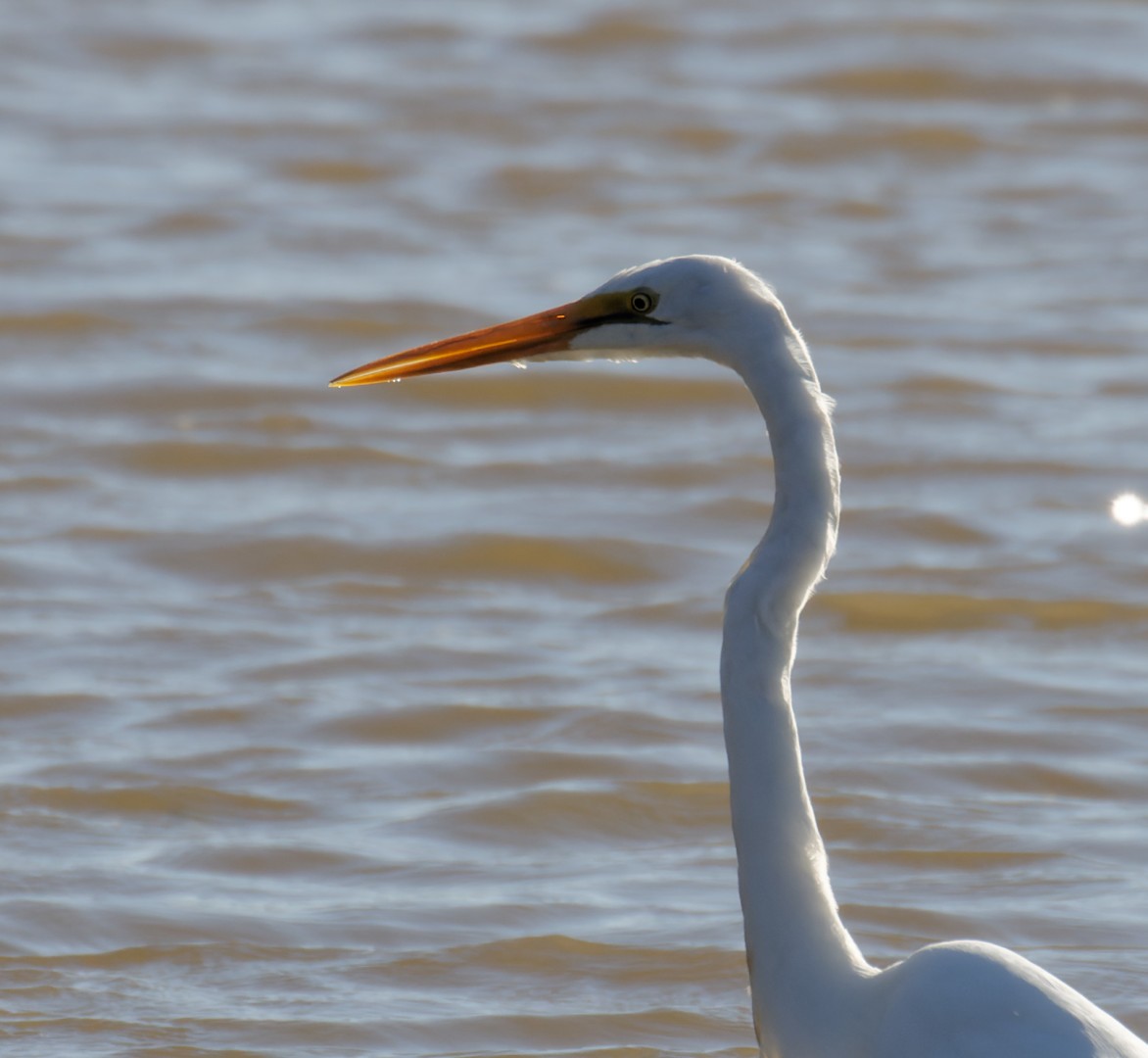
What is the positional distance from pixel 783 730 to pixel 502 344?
2.82 feet

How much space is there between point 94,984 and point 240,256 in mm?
6031

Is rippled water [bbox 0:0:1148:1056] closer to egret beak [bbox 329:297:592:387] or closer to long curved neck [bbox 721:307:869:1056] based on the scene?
long curved neck [bbox 721:307:869:1056]

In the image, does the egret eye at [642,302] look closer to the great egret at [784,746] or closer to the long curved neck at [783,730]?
the great egret at [784,746]

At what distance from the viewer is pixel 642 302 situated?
3688 mm

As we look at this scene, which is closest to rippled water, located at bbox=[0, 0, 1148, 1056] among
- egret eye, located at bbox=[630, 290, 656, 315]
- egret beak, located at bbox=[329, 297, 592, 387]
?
egret beak, located at bbox=[329, 297, 592, 387]

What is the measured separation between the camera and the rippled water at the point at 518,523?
200 inches

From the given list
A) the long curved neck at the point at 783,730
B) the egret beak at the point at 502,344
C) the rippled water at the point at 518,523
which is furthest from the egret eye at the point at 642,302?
the rippled water at the point at 518,523

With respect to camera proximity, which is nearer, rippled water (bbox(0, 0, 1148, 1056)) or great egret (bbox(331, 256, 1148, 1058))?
great egret (bbox(331, 256, 1148, 1058))

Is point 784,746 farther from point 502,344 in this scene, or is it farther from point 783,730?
point 502,344

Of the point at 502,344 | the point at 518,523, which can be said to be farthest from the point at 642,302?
the point at 518,523

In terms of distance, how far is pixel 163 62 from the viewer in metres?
13.3

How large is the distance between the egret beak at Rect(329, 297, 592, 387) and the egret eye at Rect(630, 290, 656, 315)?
0.04 m

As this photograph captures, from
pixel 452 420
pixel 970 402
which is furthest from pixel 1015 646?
pixel 452 420

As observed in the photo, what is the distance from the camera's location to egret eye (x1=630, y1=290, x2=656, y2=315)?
12.1 ft
